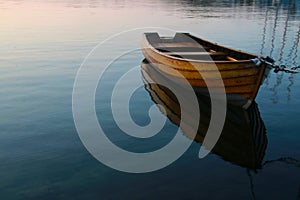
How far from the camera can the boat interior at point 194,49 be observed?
1717cm

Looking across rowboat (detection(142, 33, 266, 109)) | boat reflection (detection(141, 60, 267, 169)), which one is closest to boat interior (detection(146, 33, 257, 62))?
rowboat (detection(142, 33, 266, 109))

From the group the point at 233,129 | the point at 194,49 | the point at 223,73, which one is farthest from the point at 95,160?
the point at 194,49

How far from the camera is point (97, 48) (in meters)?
28.3

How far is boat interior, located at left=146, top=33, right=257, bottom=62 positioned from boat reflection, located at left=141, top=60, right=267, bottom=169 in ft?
8.85

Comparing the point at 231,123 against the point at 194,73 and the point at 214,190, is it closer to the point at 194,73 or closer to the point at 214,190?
the point at 194,73

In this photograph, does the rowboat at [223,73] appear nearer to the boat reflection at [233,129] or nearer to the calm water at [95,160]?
the boat reflection at [233,129]

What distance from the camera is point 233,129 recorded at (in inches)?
490

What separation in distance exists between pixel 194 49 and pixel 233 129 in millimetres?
9798

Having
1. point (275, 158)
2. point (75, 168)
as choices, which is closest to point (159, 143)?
point (75, 168)

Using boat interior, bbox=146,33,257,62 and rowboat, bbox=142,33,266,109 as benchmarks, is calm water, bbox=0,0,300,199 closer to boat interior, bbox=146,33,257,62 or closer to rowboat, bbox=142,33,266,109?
rowboat, bbox=142,33,266,109

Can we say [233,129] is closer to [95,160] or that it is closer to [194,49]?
[95,160]

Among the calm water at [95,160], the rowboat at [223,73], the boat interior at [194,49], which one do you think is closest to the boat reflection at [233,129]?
the calm water at [95,160]

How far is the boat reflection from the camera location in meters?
10.4

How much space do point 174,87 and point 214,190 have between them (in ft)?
32.6
